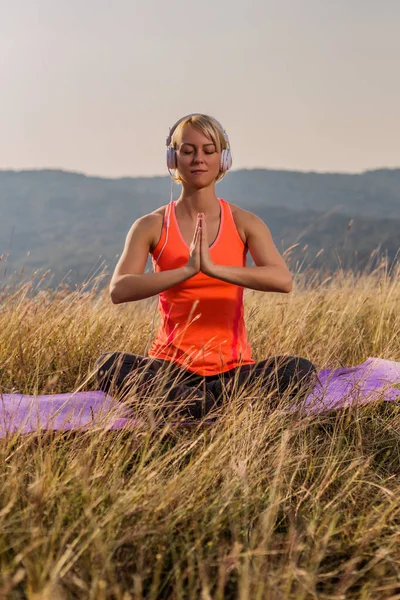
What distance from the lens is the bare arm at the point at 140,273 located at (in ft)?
10.9

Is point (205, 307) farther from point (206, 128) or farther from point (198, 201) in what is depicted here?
point (206, 128)

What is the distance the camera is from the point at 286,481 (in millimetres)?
2666

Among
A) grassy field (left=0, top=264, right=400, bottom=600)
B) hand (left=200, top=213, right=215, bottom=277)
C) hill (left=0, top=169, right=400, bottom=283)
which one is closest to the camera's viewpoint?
grassy field (left=0, top=264, right=400, bottom=600)

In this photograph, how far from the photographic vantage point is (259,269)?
3.52 m

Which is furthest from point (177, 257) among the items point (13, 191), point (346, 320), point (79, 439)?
point (13, 191)

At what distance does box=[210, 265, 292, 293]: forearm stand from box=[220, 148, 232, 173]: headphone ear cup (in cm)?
55

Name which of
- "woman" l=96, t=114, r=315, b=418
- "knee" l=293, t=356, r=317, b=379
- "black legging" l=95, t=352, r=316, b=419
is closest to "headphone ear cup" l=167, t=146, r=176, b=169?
"woman" l=96, t=114, r=315, b=418

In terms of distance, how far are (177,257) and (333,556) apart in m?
1.87

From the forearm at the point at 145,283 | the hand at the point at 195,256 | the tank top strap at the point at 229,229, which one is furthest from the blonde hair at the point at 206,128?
the forearm at the point at 145,283

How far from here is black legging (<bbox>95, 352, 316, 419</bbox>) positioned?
3.44m

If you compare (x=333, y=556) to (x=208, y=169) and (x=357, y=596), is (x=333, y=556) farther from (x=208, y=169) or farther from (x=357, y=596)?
(x=208, y=169)

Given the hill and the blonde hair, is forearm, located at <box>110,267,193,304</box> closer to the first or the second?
the blonde hair

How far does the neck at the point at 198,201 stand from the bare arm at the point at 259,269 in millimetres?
205

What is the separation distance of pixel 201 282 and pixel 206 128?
2.60 feet
